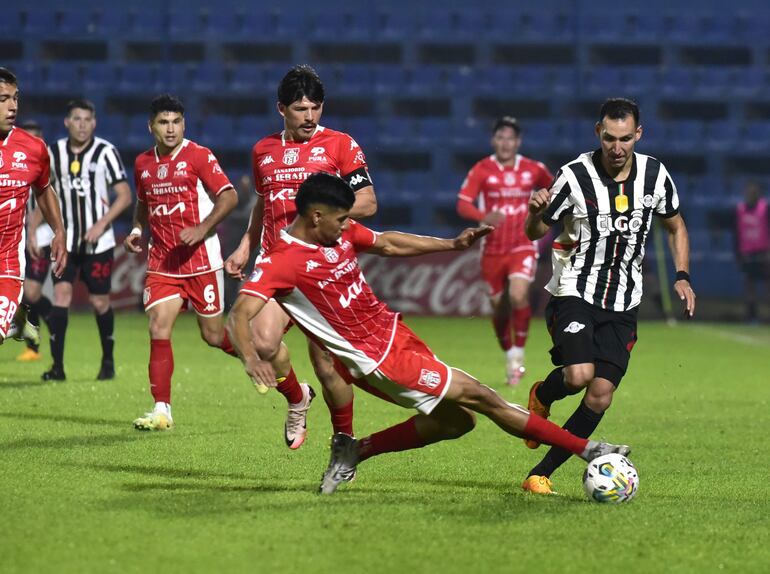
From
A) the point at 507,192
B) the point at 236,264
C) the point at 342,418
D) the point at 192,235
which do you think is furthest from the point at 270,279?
the point at 507,192

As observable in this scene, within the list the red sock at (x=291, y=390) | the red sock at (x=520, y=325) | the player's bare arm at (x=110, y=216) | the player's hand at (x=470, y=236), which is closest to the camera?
the player's hand at (x=470, y=236)

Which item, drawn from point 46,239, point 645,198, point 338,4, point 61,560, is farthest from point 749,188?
point 61,560

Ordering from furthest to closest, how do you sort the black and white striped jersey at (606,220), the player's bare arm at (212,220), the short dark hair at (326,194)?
the player's bare arm at (212,220)
the black and white striped jersey at (606,220)
the short dark hair at (326,194)

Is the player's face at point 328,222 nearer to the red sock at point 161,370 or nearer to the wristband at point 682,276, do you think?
the wristband at point 682,276

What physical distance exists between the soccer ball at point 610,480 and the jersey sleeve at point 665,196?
4.61 ft

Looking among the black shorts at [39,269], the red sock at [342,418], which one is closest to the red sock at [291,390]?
the red sock at [342,418]

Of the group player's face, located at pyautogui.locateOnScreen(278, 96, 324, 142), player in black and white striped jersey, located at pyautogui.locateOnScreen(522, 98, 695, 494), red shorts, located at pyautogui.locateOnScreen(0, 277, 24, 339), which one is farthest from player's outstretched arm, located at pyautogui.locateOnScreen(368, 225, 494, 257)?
red shorts, located at pyautogui.locateOnScreen(0, 277, 24, 339)

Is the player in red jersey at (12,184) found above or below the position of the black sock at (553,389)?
above

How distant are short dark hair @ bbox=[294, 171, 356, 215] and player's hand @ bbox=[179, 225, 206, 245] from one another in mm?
2638

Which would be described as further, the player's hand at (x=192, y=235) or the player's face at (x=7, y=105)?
the player's hand at (x=192, y=235)

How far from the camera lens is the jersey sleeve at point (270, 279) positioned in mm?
5426

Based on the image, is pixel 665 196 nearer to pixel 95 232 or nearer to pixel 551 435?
pixel 551 435

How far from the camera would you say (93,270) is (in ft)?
36.6

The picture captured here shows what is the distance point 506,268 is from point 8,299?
560 centimetres
